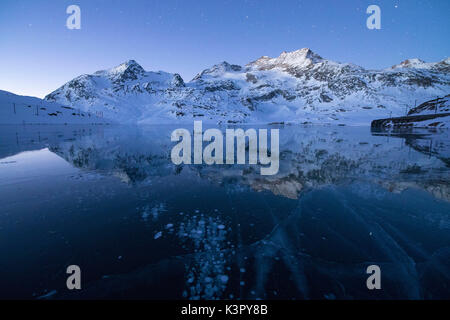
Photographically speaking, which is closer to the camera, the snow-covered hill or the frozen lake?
the frozen lake

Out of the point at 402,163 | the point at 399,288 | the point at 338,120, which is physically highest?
the point at 338,120

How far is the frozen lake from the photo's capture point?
149 inches

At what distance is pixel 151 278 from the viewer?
393cm

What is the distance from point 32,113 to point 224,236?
131m

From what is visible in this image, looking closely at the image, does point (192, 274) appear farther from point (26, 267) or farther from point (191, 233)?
point (26, 267)

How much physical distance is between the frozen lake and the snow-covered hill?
11249 cm

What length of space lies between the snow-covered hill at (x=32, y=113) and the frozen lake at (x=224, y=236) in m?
112

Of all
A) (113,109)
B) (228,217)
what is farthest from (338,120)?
(113,109)

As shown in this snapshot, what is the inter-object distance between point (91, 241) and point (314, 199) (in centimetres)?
733

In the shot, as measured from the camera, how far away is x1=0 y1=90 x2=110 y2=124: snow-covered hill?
289 ft

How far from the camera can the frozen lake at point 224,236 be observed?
12.4 feet

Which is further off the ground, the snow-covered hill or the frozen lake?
the snow-covered hill
